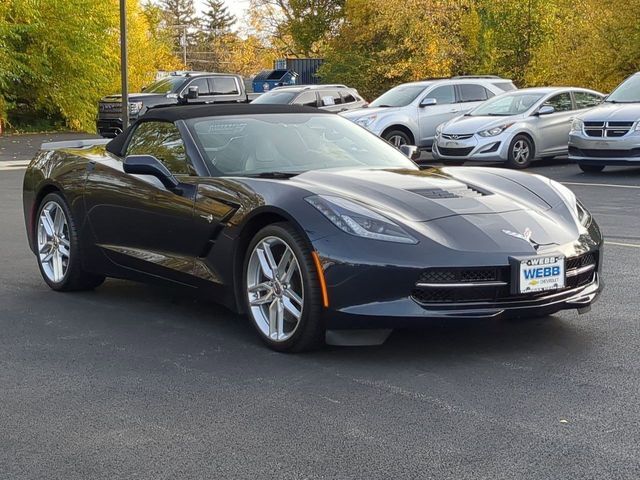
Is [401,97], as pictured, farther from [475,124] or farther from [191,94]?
[191,94]

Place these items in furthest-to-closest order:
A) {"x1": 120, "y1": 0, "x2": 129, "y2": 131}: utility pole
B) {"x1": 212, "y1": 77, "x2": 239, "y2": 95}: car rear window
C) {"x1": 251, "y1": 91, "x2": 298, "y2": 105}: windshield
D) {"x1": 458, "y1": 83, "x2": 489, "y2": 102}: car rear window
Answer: {"x1": 212, "y1": 77, "x2": 239, "y2": 95}: car rear window < {"x1": 251, "y1": 91, "x2": 298, "y2": 105}: windshield < {"x1": 120, "y1": 0, "x2": 129, "y2": 131}: utility pole < {"x1": 458, "y1": 83, "x2": 489, "y2": 102}: car rear window

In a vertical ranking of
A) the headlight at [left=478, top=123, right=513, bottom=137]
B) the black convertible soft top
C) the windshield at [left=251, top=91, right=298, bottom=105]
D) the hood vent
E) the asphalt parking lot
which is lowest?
the asphalt parking lot

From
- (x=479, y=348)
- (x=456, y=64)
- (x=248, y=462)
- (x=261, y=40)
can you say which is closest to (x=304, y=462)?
(x=248, y=462)

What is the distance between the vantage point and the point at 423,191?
555 centimetres

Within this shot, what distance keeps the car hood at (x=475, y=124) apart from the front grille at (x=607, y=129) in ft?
7.11

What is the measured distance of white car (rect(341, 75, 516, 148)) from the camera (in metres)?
19.7

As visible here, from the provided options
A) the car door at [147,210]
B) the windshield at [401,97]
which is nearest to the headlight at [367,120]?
the windshield at [401,97]

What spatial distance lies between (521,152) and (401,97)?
3710 mm

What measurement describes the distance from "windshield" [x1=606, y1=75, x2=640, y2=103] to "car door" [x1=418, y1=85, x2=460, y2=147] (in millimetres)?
4194

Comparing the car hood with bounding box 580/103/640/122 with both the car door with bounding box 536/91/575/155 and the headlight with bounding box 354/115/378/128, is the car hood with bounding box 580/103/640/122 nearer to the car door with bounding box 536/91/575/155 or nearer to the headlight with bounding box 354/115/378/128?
the car door with bounding box 536/91/575/155

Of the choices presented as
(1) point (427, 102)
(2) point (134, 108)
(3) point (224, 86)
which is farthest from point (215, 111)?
(3) point (224, 86)

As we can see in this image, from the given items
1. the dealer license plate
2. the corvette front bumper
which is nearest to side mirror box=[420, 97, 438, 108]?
the dealer license plate

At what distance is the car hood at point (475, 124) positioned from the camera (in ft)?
58.3

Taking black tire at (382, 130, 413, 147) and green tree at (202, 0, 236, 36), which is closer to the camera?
black tire at (382, 130, 413, 147)
